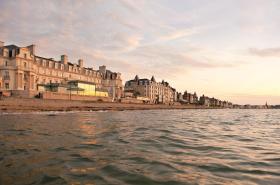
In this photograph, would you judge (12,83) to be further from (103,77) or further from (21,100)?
(103,77)

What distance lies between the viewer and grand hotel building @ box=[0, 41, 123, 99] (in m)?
66.4

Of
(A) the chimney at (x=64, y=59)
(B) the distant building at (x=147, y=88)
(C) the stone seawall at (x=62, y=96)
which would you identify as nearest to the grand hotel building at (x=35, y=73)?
(A) the chimney at (x=64, y=59)

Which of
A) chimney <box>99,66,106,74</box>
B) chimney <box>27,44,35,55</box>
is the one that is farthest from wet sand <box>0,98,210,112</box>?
chimney <box>99,66,106,74</box>

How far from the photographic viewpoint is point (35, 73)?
7569 centimetres

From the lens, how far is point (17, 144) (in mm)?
11523

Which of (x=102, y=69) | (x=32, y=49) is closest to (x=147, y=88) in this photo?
(x=102, y=69)

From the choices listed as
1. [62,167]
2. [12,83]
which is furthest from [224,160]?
[12,83]

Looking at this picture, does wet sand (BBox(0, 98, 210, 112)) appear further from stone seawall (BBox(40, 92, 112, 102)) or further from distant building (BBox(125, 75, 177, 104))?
distant building (BBox(125, 75, 177, 104))

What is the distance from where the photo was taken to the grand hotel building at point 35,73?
6644cm

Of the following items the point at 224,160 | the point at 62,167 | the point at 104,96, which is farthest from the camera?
the point at 104,96

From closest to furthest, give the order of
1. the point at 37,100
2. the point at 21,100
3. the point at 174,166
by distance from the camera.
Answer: the point at 174,166, the point at 21,100, the point at 37,100

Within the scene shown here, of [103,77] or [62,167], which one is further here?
[103,77]

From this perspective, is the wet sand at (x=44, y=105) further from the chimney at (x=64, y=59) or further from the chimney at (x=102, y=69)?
the chimney at (x=102, y=69)

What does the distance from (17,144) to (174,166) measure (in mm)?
7298
